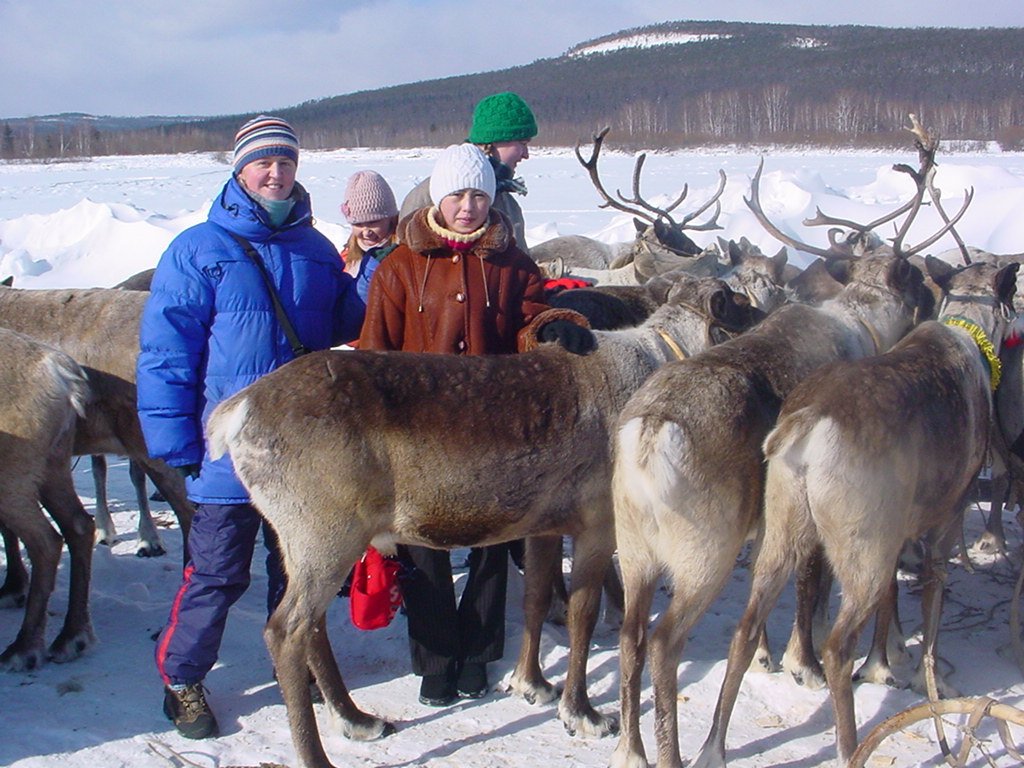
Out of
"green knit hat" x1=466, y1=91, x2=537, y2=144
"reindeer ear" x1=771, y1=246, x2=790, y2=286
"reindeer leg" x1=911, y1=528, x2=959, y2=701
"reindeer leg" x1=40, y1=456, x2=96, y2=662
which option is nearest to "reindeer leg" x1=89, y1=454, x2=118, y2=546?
"reindeer leg" x1=40, y1=456, x2=96, y2=662

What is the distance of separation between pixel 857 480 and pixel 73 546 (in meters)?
3.50

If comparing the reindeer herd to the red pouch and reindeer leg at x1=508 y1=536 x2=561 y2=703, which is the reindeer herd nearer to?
reindeer leg at x1=508 y1=536 x2=561 y2=703

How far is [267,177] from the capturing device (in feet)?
13.0

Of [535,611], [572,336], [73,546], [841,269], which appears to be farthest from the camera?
[841,269]

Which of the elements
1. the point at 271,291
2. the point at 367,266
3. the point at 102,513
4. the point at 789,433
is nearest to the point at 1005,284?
the point at 789,433

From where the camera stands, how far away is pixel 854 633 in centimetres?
349

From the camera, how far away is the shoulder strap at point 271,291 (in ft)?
12.8

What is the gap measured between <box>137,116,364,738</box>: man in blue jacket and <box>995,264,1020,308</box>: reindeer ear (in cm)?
304

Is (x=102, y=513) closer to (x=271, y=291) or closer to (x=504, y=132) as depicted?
(x=271, y=291)

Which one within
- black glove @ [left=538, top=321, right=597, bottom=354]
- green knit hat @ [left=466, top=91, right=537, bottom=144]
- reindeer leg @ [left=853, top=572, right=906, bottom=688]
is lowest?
reindeer leg @ [left=853, top=572, right=906, bottom=688]

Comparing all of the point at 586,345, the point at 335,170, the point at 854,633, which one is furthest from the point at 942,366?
the point at 335,170

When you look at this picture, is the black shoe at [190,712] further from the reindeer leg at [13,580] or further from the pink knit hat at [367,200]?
the pink knit hat at [367,200]

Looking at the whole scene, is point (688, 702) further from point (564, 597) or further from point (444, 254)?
point (444, 254)

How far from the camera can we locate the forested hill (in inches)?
2176
